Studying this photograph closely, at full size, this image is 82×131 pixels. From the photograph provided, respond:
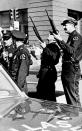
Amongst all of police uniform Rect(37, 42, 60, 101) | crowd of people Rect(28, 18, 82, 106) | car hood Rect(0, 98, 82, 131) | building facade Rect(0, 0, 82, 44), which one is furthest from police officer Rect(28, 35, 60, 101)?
building facade Rect(0, 0, 82, 44)

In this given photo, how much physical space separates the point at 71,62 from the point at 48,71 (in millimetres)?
1072

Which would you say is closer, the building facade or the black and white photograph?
the black and white photograph

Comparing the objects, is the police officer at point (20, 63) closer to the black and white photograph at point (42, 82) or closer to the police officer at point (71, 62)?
the black and white photograph at point (42, 82)

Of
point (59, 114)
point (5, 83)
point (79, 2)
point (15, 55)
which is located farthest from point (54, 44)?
point (79, 2)

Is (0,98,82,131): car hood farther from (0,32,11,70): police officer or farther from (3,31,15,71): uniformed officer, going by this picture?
(0,32,11,70): police officer

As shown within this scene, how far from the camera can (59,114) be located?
3156mm

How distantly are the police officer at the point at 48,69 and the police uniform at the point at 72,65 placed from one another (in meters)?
0.77

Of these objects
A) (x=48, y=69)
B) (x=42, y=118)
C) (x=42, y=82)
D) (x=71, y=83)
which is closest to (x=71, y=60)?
(x=71, y=83)

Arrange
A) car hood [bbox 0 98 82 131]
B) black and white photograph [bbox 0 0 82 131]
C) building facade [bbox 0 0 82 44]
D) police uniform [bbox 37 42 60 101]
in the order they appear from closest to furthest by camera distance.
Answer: car hood [bbox 0 98 82 131] → black and white photograph [bbox 0 0 82 131] → police uniform [bbox 37 42 60 101] → building facade [bbox 0 0 82 44]

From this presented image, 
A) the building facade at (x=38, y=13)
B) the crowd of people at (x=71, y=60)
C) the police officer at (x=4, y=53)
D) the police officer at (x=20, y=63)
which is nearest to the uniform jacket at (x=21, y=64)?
the police officer at (x=20, y=63)

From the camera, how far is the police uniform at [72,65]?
5770 millimetres

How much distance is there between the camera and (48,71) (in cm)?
684

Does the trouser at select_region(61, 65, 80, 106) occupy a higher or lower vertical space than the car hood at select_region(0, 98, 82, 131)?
lower

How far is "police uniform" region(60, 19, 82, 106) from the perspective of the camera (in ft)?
18.9
